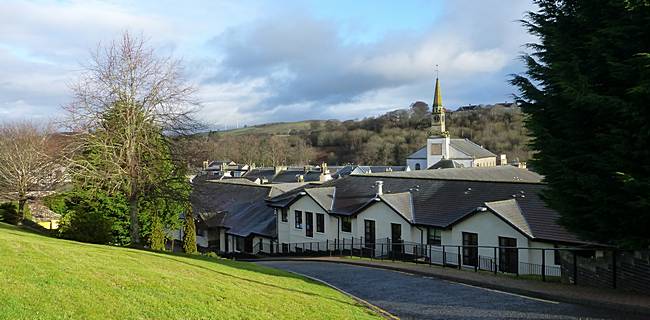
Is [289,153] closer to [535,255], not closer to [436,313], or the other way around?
[535,255]

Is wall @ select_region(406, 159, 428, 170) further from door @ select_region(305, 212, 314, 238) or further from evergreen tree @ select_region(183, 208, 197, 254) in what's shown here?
evergreen tree @ select_region(183, 208, 197, 254)

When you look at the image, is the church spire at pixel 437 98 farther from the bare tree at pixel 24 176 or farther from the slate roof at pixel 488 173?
the bare tree at pixel 24 176

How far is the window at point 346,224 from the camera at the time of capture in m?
34.2

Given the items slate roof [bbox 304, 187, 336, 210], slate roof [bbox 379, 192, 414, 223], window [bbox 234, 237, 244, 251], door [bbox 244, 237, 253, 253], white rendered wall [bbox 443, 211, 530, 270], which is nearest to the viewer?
white rendered wall [bbox 443, 211, 530, 270]

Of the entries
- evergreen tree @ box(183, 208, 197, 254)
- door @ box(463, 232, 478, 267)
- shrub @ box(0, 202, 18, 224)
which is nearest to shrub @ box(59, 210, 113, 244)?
evergreen tree @ box(183, 208, 197, 254)

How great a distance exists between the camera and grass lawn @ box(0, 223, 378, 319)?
798 centimetres

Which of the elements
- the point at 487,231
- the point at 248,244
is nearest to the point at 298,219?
the point at 248,244

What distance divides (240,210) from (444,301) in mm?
33215

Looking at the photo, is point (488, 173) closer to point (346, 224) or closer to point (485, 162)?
point (346, 224)

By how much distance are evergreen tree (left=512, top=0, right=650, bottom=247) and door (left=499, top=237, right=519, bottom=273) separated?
9994 mm

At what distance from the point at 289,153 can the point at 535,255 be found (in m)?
130

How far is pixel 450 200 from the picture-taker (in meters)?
30.6

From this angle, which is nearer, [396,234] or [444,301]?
[444,301]

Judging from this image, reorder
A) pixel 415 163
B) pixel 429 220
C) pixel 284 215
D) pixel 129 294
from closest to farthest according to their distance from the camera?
1. pixel 129 294
2. pixel 429 220
3. pixel 284 215
4. pixel 415 163
